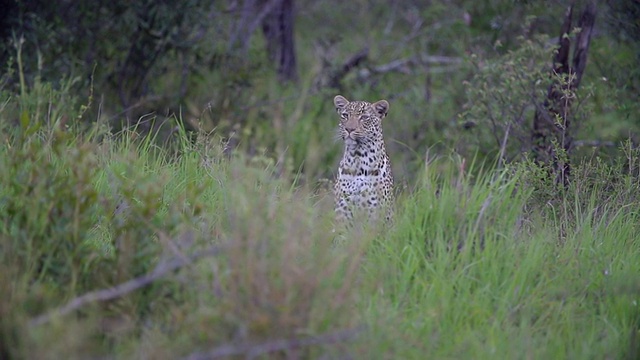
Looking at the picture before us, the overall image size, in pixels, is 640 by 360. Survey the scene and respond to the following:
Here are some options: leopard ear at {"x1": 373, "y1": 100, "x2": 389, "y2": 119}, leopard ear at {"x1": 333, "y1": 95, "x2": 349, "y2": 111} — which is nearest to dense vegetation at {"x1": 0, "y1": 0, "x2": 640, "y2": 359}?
leopard ear at {"x1": 373, "y1": 100, "x2": 389, "y2": 119}

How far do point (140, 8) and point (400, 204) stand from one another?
18.0 feet

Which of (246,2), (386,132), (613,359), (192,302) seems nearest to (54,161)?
(192,302)

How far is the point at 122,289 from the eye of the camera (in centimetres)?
490

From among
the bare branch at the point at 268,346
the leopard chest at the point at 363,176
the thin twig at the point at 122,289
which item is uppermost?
the thin twig at the point at 122,289

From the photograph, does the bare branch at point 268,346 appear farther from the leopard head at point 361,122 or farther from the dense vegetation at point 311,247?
the leopard head at point 361,122

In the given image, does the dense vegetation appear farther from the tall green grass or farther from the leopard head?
the leopard head

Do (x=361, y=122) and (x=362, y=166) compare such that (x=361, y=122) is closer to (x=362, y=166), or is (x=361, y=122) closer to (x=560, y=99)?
(x=362, y=166)

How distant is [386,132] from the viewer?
13.5 m

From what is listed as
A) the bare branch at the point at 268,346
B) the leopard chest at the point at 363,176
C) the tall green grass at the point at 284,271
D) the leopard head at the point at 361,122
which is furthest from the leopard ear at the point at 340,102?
the bare branch at the point at 268,346

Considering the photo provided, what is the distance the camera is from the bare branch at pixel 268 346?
463 cm

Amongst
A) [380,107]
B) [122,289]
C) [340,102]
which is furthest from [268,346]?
[340,102]

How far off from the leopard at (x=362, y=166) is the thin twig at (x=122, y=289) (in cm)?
275

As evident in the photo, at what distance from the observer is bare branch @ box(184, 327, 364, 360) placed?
4.63 metres

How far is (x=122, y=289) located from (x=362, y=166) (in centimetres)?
354
